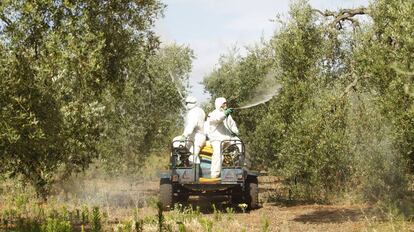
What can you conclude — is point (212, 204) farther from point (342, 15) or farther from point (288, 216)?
point (342, 15)

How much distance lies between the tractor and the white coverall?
0.18m

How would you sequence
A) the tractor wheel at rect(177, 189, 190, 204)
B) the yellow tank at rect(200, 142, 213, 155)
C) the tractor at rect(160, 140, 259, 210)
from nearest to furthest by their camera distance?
the tractor at rect(160, 140, 259, 210)
the yellow tank at rect(200, 142, 213, 155)
the tractor wheel at rect(177, 189, 190, 204)

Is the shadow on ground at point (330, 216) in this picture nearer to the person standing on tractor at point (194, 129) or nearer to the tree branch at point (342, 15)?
the person standing on tractor at point (194, 129)

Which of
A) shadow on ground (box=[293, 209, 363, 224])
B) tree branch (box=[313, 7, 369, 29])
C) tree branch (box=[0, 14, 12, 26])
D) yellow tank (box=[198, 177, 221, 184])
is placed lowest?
shadow on ground (box=[293, 209, 363, 224])

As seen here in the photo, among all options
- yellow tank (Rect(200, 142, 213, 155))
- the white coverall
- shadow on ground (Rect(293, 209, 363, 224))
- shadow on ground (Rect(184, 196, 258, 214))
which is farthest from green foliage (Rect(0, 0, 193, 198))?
shadow on ground (Rect(293, 209, 363, 224))

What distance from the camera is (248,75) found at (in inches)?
1158

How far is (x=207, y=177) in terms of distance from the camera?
1513 centimetres

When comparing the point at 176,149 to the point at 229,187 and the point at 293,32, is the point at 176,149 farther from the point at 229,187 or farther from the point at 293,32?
the point at 293,32

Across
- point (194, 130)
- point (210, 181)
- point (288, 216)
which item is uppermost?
point (194, 130)

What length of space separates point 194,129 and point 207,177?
4.53 ft

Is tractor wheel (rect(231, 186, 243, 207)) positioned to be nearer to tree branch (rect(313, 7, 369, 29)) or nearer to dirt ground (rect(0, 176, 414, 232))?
dirt ground (rect(0, 176, 414, 232))

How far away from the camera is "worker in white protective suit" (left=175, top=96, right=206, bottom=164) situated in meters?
15.1

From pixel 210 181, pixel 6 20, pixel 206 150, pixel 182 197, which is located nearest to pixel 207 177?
pixel 210 181

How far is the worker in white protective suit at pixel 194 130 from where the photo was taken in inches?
596
